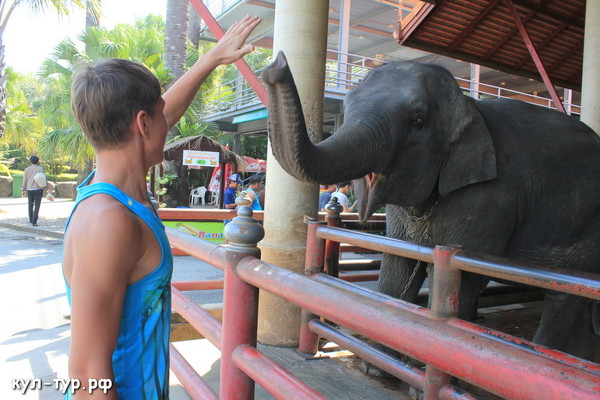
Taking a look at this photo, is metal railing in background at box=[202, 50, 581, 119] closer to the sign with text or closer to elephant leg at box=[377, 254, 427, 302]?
the sign with text

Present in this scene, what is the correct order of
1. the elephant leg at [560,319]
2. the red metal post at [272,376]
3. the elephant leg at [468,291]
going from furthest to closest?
the elephant leg at [560,319], the elephant leg at [468,291], the red metal post at [272,376]

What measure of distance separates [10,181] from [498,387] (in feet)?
A: 96.4

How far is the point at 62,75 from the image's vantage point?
576 inches

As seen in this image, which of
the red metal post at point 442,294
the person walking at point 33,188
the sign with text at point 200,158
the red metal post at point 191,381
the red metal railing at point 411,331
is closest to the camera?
the red metal railing at point 411,331

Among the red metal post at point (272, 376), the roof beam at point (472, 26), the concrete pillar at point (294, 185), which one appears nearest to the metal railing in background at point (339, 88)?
the roof beam at point (472, 26)

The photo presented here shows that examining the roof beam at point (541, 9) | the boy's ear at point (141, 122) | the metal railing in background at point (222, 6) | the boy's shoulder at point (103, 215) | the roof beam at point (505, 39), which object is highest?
the metal railing in background at point (222, 6)

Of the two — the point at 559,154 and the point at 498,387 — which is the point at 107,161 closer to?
the point at 498,387

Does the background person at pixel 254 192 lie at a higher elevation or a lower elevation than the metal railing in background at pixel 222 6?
lower

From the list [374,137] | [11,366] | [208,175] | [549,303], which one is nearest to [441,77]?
[374,137]

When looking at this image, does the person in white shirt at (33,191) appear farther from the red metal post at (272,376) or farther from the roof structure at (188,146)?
the red metal post at (272,376)

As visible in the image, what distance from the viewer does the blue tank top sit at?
4.29 feet

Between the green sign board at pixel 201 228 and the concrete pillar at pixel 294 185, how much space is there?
4455 mm

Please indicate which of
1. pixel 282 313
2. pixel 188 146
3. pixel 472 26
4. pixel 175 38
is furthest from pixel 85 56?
pixel 282 313

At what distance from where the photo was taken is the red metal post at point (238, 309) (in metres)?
1.96
